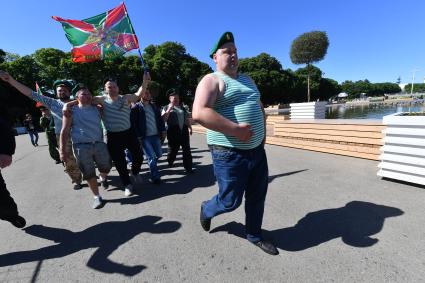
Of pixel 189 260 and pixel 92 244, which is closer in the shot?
pixel 189 260

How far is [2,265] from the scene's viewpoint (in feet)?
8.30

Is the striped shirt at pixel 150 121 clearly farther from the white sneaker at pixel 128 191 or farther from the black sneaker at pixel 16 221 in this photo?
the black sneaker at pixel 16 221

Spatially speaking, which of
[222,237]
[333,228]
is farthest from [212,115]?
[333,228]

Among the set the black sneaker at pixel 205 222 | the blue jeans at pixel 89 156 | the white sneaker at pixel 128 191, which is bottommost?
the white sneaker at pixel 128 191

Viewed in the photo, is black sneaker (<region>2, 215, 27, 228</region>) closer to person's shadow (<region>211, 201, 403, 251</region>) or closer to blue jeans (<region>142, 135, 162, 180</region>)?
blue jeans (<region>142, 135, 162, 180</region>)

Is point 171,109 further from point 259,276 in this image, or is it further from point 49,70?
point 49,70

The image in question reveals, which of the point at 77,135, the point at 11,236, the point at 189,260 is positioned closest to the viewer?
the point at 189,260

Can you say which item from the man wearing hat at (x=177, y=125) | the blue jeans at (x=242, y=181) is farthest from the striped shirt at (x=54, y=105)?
the blue jeans at (x=242, y=181)

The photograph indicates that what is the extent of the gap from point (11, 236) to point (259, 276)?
3099mm

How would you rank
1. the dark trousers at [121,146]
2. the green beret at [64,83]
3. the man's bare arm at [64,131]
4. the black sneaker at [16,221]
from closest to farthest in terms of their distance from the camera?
1. the black sneaker at [16,221]
2. the man's bare arm at [64,131]
3. the dark trousers at [121,146]
4. the green beret at [64,83]

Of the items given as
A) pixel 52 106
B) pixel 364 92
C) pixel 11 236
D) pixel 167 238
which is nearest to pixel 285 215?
pixel 167 238

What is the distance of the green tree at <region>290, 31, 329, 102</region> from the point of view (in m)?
30.0

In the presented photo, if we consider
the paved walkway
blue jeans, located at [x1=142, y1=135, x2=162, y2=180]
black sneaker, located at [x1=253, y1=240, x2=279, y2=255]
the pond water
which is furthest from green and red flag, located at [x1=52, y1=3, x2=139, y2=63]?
the pond water

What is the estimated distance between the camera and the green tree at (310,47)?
1182 inches
